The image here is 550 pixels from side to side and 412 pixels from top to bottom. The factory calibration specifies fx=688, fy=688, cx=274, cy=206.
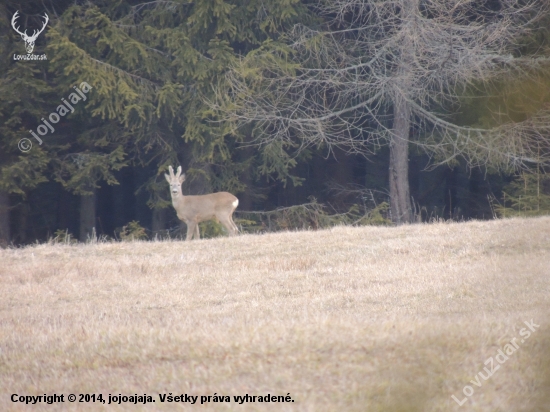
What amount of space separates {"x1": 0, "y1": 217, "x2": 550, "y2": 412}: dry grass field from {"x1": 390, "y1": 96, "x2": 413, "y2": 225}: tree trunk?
556cm

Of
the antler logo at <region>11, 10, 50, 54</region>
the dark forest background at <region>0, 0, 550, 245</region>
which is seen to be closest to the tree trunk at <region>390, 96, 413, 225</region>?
the dark forest background at <region>0, 0, 550, 245</region>

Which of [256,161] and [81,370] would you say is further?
[256,161]

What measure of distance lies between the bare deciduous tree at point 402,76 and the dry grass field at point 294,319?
439 centimetres

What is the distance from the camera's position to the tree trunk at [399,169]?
724 inches

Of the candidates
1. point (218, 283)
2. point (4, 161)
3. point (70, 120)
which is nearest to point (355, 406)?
point (218, 283)

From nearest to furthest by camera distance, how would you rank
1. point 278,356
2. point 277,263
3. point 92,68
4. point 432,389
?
point 432,389 < point 278,356 < point 277,263 < point 92,68

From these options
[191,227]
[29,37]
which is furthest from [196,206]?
[29,37]

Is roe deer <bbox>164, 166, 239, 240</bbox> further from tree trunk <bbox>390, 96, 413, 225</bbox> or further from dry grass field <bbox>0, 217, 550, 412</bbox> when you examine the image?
tree trunk <bbox>390, 96, 413, 225</bbox>

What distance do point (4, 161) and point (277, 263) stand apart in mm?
10212

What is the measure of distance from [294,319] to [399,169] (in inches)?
497

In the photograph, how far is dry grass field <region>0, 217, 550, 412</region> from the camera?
4.20 m

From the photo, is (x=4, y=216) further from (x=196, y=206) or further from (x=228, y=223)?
(x=228, y=223)

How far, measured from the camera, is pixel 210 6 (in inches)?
679

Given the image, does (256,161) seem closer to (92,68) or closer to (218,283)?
(92,68)
